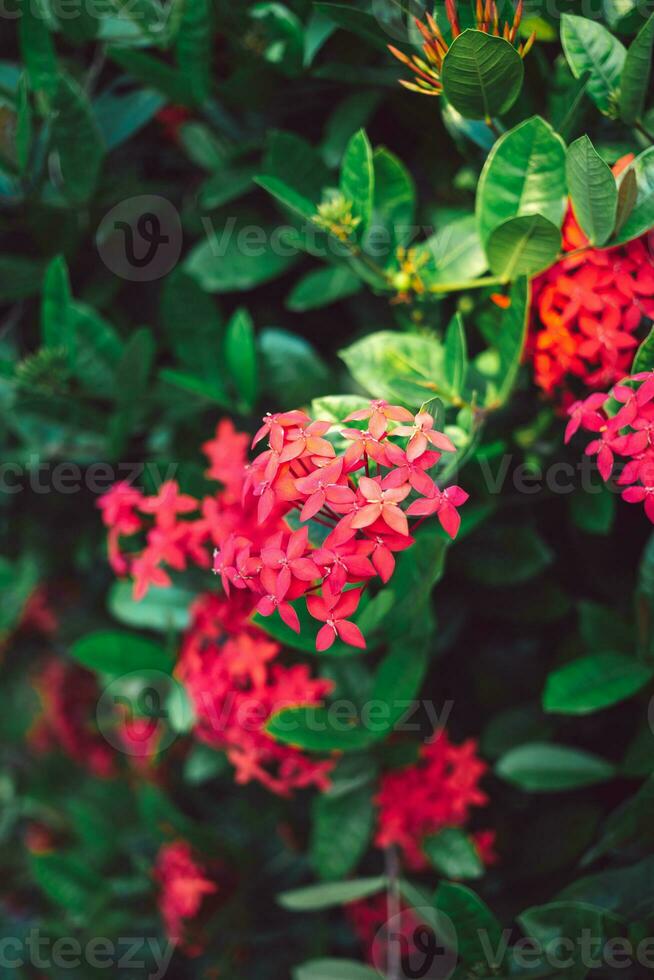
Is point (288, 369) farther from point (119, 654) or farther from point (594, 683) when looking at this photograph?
point (594, 683)

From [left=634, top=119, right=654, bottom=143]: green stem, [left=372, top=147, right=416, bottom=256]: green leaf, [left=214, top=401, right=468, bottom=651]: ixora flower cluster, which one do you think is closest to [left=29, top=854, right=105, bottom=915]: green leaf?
[left=214, top=401, right=468, bottom=651]: ixora flower cluster

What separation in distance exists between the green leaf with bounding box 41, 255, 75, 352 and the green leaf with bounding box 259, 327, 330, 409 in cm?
38

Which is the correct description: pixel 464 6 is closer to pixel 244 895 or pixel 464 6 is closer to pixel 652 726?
pixel 652 726

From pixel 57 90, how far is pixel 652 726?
1.57 m

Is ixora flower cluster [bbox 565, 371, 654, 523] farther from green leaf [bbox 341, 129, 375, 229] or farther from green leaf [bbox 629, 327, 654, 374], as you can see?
green leaf [bbox 341, 129, 375, 229]

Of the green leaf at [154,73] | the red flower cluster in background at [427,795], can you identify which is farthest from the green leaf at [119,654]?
the green leaf at [154,73]

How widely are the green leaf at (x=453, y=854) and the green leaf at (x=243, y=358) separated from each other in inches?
36.5

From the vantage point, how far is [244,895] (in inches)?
78.4

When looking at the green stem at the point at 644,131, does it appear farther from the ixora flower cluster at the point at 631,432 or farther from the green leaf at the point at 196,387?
the green leaf at the point at 196,387

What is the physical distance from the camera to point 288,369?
1.71m

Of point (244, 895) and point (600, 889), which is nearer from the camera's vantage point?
point (600, 889)

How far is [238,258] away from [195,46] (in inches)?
15.4

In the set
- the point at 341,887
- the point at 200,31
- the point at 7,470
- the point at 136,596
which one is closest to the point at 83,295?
the point at 7,470

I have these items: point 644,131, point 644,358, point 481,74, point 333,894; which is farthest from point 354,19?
point 333,894
